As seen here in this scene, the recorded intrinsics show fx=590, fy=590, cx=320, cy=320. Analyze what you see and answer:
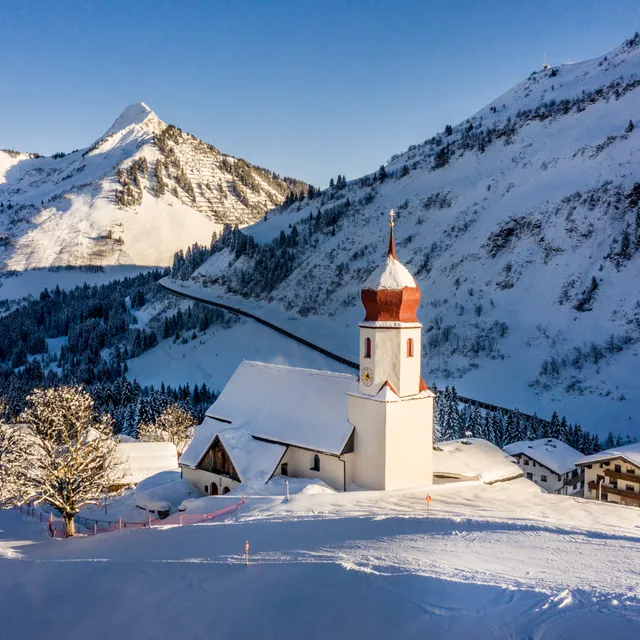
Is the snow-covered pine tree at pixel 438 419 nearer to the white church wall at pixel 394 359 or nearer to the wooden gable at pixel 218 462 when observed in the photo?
the wooden gable at pixel 218 462

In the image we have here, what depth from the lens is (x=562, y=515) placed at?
25547 millimetres

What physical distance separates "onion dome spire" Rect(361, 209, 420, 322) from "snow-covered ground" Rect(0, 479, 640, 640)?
11178 millimetres

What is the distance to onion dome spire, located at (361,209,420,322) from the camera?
3158 cm

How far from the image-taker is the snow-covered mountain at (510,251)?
75250mm

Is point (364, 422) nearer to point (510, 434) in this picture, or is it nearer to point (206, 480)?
point (206, 480)

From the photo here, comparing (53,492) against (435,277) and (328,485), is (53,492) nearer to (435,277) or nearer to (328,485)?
(328,485)

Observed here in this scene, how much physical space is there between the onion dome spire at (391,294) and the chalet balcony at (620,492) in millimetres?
23844

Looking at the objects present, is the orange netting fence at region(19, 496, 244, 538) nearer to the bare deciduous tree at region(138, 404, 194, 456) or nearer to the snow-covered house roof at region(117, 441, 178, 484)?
the snow-covered house roof at region(117, 441, 178, 484)

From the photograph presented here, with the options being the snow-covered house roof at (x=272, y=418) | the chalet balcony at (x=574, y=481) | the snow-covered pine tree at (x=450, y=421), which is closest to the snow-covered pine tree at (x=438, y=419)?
the snow-covered pine tree at (x=450, y=421)

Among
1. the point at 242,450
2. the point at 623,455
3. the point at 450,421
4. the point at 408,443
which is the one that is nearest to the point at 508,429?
the point at 450,421

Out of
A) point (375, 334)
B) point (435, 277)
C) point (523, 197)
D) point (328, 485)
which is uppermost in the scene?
point (523, 197)

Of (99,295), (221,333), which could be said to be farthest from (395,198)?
(99,295)

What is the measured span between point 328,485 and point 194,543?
13781mm

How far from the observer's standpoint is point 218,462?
36812 mm
